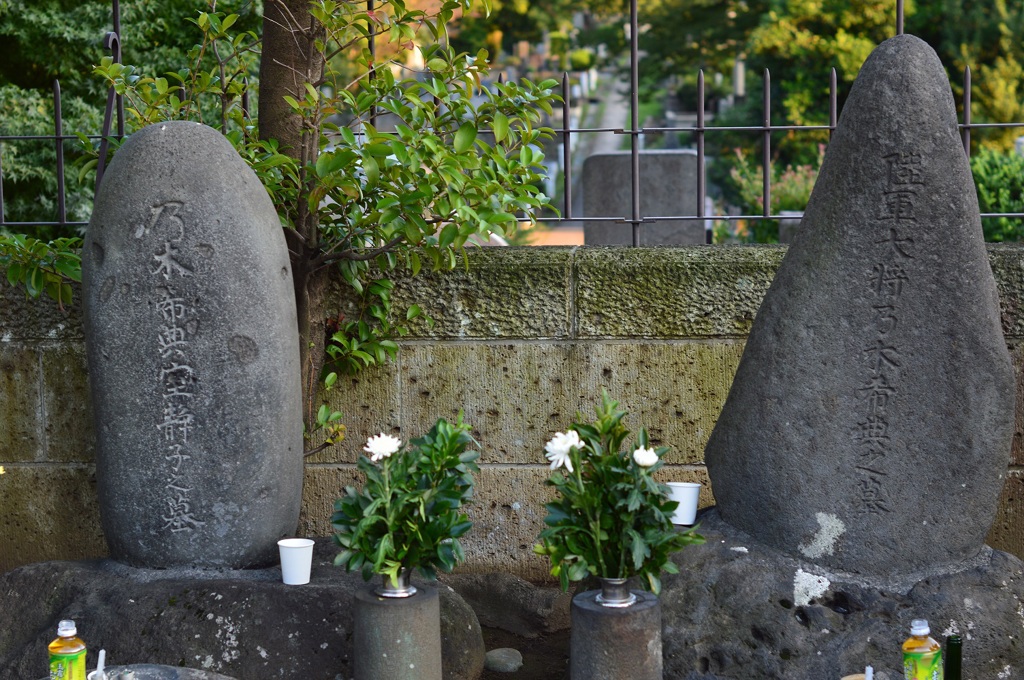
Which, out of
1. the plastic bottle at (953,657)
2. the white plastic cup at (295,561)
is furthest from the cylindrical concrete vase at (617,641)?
the white plastic cup at (295,561)

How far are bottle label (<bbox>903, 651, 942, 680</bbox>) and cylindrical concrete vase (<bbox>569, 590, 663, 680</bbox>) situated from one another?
26.1 inches

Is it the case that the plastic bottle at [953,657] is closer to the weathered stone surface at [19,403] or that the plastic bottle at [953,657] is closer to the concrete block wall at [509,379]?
the concrete block wall at [509,379]

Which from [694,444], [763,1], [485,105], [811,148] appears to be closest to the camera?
[485,105]

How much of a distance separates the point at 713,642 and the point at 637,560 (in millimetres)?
502

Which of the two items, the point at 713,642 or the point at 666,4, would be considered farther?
the point at 666,4

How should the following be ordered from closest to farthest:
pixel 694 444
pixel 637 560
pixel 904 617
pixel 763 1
Answer: pixel 637 560
pixel 904 617
pixel 694 444
pixel 763 1

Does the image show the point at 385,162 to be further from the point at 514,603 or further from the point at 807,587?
the point at 807,587

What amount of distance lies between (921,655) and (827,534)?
0.71 metres

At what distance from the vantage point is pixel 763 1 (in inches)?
744

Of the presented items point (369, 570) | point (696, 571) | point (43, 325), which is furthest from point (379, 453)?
point (43, 325)

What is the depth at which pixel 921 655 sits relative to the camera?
284 cm

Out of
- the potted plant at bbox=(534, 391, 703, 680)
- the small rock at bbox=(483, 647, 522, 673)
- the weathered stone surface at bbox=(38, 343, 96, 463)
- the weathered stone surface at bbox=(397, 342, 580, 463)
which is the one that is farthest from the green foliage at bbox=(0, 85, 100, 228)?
the potted plant at bbox=(534, 391, 703, 680)

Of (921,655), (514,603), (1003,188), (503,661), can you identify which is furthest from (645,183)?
(921,655)

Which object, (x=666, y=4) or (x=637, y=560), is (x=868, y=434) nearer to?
(x=637, y=560)
